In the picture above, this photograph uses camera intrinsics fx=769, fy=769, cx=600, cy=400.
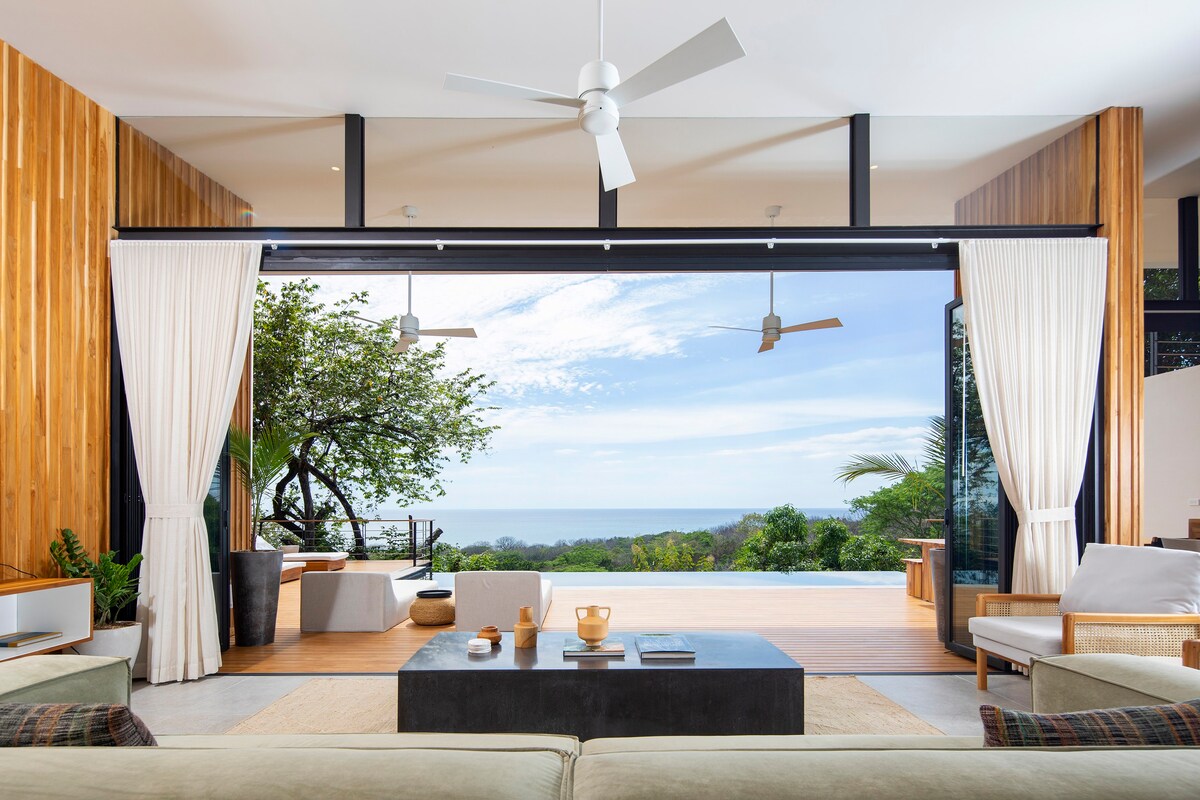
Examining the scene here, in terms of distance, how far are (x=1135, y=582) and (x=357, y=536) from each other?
10.3m

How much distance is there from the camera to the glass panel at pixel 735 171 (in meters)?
4.72

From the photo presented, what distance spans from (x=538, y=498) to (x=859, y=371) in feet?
26.3

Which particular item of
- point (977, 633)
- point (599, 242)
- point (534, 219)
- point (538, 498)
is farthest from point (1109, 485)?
point (538, 498)

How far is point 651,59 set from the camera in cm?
400

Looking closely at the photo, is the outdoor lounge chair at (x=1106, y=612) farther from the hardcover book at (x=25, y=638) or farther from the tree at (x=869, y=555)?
the tree at (x=869, y=555)

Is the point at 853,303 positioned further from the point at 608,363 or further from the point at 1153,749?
the point at 1153,749

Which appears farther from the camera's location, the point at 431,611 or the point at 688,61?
the point at 431,611

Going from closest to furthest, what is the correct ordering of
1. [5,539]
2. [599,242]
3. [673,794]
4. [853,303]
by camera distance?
[673,794], [5,539], [599,242], [853,303]

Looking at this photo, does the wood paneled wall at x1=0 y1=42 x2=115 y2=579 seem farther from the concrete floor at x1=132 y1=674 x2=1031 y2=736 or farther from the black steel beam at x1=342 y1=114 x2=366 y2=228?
the black steel beam at x1=342 y1=114 x2=366 y2=228

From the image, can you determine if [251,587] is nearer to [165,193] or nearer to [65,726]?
[165,193]

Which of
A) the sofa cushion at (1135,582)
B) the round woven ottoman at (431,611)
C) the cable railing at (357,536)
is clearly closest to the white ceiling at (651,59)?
the sofa cushion at (1135,582)

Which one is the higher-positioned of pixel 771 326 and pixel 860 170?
pixel 860 170

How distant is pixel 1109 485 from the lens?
4496 mm

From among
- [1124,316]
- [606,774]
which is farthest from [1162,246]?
[606,774]
